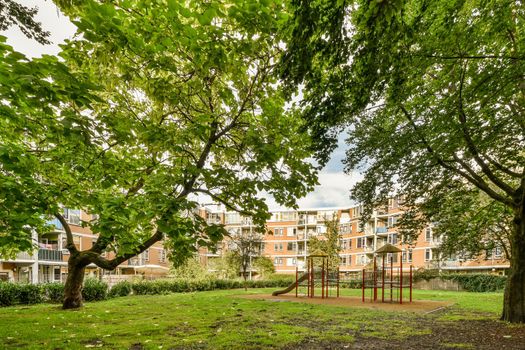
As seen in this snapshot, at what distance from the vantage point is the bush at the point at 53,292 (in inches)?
885

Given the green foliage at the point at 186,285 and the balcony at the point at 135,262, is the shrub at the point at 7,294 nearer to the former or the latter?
the green foliage at the point at 186,285

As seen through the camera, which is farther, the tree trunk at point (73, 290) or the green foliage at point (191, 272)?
the green foliage at point (191, 272)

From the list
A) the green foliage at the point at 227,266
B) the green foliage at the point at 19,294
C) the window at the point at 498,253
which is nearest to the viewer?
the green foliage at the point at 19,294

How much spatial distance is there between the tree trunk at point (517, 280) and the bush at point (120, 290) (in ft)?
76.2

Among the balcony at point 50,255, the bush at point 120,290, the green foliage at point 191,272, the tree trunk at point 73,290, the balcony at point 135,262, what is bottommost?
the balcony at point 135,262

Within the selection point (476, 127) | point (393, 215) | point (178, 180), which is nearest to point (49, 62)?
point (178, 180)

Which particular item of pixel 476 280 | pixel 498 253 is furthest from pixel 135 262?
pixel 498 253

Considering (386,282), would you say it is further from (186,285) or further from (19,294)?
(19,294)

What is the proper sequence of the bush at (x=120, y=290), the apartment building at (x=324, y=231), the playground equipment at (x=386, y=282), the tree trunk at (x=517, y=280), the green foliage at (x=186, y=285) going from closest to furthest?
the tree trunk at (x=517, y=280), the playground equipment at (x=386, y=282), the bush at (x=120, y=290), the green foliage at (x=186, y=285), the apartment building at (x=324, y=231)

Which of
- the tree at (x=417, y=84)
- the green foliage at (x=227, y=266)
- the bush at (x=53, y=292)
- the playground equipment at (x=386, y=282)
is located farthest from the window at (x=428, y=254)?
the bush at (x=53, y=292)

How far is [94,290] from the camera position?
23766mm

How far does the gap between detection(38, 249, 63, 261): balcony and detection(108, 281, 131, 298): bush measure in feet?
54.7

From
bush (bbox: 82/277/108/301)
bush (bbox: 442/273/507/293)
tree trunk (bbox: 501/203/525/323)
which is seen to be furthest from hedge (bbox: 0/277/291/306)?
bush (bbox: 442/273/507/293)

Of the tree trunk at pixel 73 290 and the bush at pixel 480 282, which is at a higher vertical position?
the tree trunk at pixel 73 290
